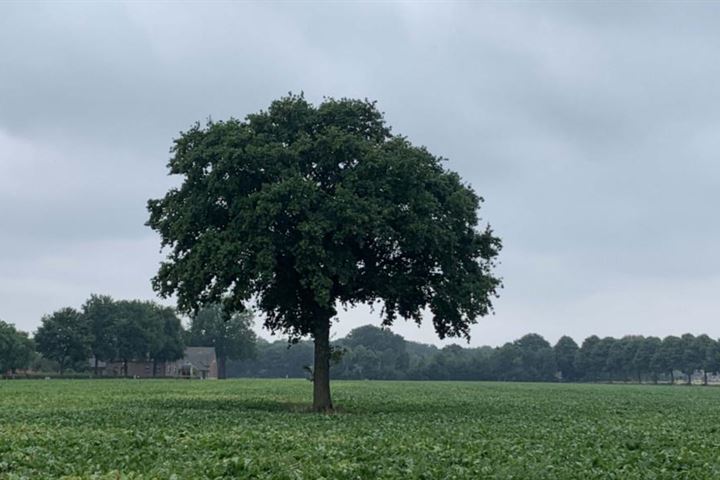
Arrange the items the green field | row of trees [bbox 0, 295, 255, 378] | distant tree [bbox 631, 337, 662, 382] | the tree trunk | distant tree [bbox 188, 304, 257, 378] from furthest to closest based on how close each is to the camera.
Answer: distant tree [bbox 631, 337, 662, 382] < distant tree [bbox 188, 304, 257, 378] < row of trees [bbox 0, 295, 255, 378] < the tree trunk < the green field

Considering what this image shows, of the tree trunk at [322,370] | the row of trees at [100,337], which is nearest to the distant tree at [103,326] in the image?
the row of trees at [100,337]

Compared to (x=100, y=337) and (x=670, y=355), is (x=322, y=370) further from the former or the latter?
(x=670, y=355)

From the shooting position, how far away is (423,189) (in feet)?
118

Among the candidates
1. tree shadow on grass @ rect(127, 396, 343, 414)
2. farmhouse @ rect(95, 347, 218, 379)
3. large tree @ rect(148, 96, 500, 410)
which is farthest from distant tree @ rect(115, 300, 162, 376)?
large tree @ rect(148, 96, 500, 410)

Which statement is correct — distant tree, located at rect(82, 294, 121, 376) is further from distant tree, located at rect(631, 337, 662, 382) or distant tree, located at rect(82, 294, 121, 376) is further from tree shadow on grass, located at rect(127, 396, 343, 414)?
distant tree, located at rect(631, 337, 662, 382)

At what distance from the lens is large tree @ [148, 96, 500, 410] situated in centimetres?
3400

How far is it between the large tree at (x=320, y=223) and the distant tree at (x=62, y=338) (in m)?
123

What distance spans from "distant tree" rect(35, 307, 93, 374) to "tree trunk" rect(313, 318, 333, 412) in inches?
4881

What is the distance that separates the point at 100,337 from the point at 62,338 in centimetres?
1050

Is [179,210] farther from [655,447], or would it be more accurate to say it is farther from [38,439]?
[655,447]

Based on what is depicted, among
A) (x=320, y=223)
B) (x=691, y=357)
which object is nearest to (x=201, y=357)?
(x=691, y=357)

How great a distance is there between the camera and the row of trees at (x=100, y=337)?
5940 inches

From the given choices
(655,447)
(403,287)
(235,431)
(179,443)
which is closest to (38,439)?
(179,443)

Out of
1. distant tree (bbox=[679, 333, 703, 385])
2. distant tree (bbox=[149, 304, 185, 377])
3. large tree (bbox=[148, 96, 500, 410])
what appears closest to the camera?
large tree (bbox=[148, 96, 500, 410])
